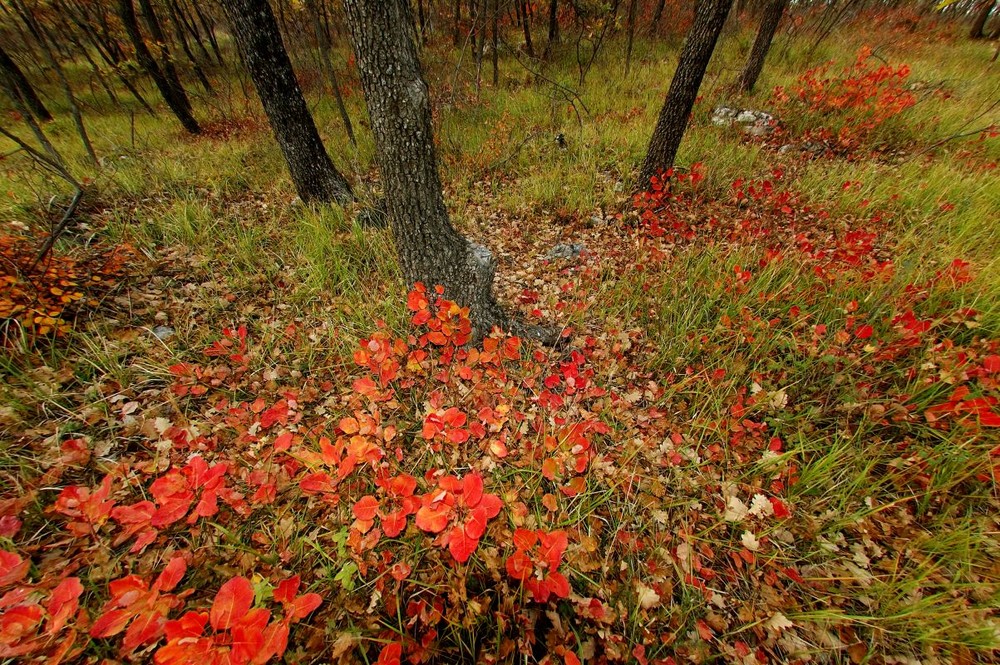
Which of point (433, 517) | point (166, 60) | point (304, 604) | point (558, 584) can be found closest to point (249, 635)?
point (304, 604)

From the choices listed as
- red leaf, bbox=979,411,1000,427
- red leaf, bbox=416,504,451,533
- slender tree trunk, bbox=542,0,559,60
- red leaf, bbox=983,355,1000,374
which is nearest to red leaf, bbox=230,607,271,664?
red leaf, bbox=416,504,451,533

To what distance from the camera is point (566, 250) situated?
4418mm

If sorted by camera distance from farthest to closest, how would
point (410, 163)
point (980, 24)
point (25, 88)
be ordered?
point (980, 24) < point (25, 88) < point (410, 163)

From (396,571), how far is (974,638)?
2.82 meters

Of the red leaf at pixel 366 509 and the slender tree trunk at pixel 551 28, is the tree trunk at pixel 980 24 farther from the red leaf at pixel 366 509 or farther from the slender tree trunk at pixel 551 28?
the red leaf at pixel 366 509

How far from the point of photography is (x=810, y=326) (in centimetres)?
311

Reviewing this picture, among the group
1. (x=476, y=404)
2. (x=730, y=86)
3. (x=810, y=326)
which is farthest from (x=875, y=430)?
(x=730, y=86)

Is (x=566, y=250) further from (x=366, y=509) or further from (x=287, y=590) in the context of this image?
(x=287, y=590)

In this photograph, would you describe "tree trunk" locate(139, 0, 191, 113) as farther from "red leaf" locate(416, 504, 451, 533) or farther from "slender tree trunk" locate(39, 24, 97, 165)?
"red leaf" locate(416, 504, 451, 533)

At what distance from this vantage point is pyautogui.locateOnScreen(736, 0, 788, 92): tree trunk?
23.2 feet

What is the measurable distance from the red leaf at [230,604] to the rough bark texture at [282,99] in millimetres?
4386

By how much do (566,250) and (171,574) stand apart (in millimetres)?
4202

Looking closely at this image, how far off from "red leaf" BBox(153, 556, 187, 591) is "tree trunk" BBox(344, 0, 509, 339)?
2319 mm

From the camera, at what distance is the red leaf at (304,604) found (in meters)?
1.65
